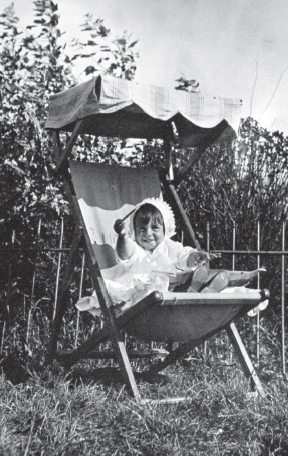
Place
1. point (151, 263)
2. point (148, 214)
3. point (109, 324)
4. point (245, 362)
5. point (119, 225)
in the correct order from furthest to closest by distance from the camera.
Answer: point (148, 214)
point (151, 263)
point (119, 225)
point (245, 362)
point (109, 324)

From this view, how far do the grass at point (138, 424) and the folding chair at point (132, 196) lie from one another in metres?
0.33

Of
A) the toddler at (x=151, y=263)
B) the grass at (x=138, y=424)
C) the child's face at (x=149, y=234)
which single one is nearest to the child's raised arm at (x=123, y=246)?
the toddler at (x=151, y=263)

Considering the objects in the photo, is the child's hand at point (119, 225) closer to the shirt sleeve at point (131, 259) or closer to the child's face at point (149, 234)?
the shirt sleeve at point (131, 259)

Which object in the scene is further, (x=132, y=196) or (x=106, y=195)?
(x=132, y=196)

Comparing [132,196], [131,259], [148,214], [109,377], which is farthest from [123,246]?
[109,377]

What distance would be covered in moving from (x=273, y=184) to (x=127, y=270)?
2567 millimetres

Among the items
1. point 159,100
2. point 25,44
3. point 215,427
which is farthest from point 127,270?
point 25,44

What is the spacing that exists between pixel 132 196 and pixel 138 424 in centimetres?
207

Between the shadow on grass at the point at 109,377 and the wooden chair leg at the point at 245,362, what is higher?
the wooden chair leg at the point at 245,362

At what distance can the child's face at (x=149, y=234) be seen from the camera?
4320 mm

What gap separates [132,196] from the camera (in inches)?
179

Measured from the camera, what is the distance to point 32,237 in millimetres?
5535

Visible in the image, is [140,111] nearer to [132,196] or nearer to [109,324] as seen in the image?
[132,196]

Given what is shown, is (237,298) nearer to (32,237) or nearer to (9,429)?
(9,429)
